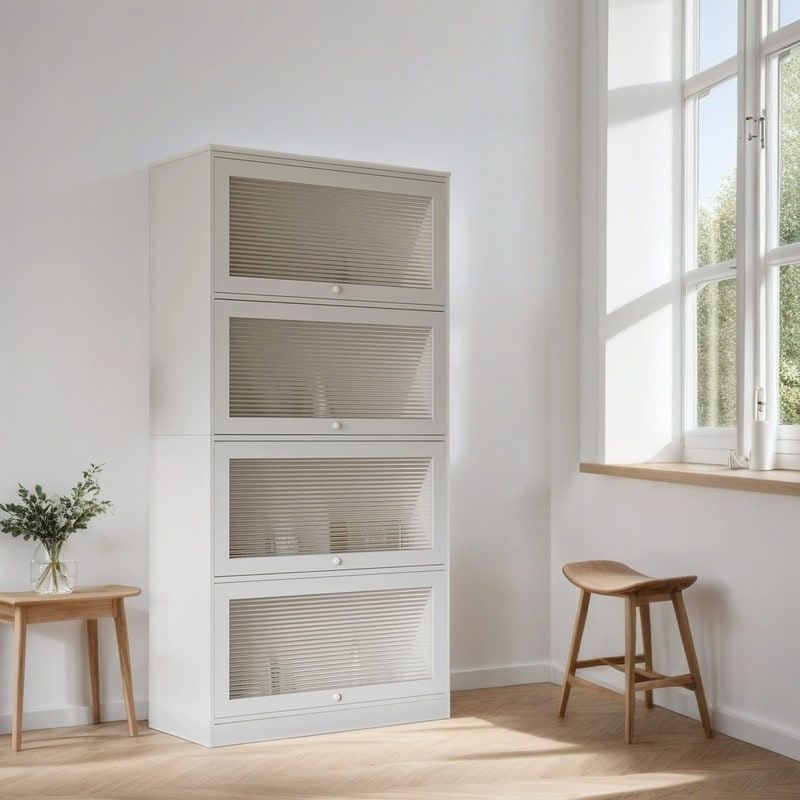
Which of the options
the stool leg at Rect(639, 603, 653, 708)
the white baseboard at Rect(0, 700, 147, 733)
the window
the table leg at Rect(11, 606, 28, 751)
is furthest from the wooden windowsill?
the table leg at Rect(11, 606, 28, 751)

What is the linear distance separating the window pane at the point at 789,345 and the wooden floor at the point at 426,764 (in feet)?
3.84

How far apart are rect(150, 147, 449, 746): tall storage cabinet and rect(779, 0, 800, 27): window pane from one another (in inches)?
53.6

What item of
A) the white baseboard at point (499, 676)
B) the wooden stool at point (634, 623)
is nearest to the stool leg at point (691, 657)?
the wooden stool at point (634, 623)

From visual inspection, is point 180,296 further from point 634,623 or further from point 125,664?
point 634,623

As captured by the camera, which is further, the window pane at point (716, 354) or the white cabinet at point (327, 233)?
the window pane at point (716, 354)

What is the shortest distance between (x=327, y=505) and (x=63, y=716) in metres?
1.19

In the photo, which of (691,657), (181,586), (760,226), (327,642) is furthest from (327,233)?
(691,657)

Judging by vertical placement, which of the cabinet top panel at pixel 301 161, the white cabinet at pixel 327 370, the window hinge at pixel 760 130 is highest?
the window hinge at pixel 760 130

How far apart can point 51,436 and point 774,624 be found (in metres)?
2.54

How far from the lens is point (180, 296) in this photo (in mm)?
3979

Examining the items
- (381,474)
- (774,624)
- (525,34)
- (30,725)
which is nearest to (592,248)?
(525,34)

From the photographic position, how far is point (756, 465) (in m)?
4.00

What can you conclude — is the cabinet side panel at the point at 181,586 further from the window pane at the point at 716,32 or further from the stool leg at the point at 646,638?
the window pane at the point at 716,32

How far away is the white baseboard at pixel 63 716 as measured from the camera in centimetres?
397
